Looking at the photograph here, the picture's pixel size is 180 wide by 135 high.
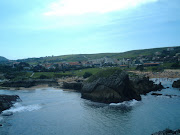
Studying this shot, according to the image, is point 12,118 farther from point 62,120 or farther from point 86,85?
point 86,85

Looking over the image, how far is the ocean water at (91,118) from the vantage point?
2353 centimetres

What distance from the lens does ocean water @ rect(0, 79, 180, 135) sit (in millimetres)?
23531

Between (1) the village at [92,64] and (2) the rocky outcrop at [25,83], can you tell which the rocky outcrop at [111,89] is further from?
(1) the village at [92,64]

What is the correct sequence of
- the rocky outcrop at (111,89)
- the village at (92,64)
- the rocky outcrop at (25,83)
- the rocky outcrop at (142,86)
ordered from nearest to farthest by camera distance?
the rocky outcrop at (111,89) → the rocky outcrop at (142,86) → the rocky outcrop at (25,83) → the village at (92,64)

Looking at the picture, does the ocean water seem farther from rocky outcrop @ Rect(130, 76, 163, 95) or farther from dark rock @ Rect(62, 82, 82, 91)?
dark rock @ Rect(62, 82, 82, 91)

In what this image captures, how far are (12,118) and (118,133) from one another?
16.4 metres

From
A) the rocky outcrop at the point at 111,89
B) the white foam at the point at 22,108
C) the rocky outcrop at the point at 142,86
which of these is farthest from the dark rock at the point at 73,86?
the white foam at the point at 22,108

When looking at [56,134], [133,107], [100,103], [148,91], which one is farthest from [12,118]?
[148,91]

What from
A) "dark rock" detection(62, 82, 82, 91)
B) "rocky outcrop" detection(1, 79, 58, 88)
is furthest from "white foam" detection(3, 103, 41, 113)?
"rocky outcrop" detection(1, 79, 58, 88)

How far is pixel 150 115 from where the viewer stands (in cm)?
2856

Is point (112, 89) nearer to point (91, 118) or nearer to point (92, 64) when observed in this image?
point (91, 118)

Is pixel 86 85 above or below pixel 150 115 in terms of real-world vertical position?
above

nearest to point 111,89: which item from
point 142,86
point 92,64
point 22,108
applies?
point 142,86

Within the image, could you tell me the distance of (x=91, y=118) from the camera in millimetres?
27734
